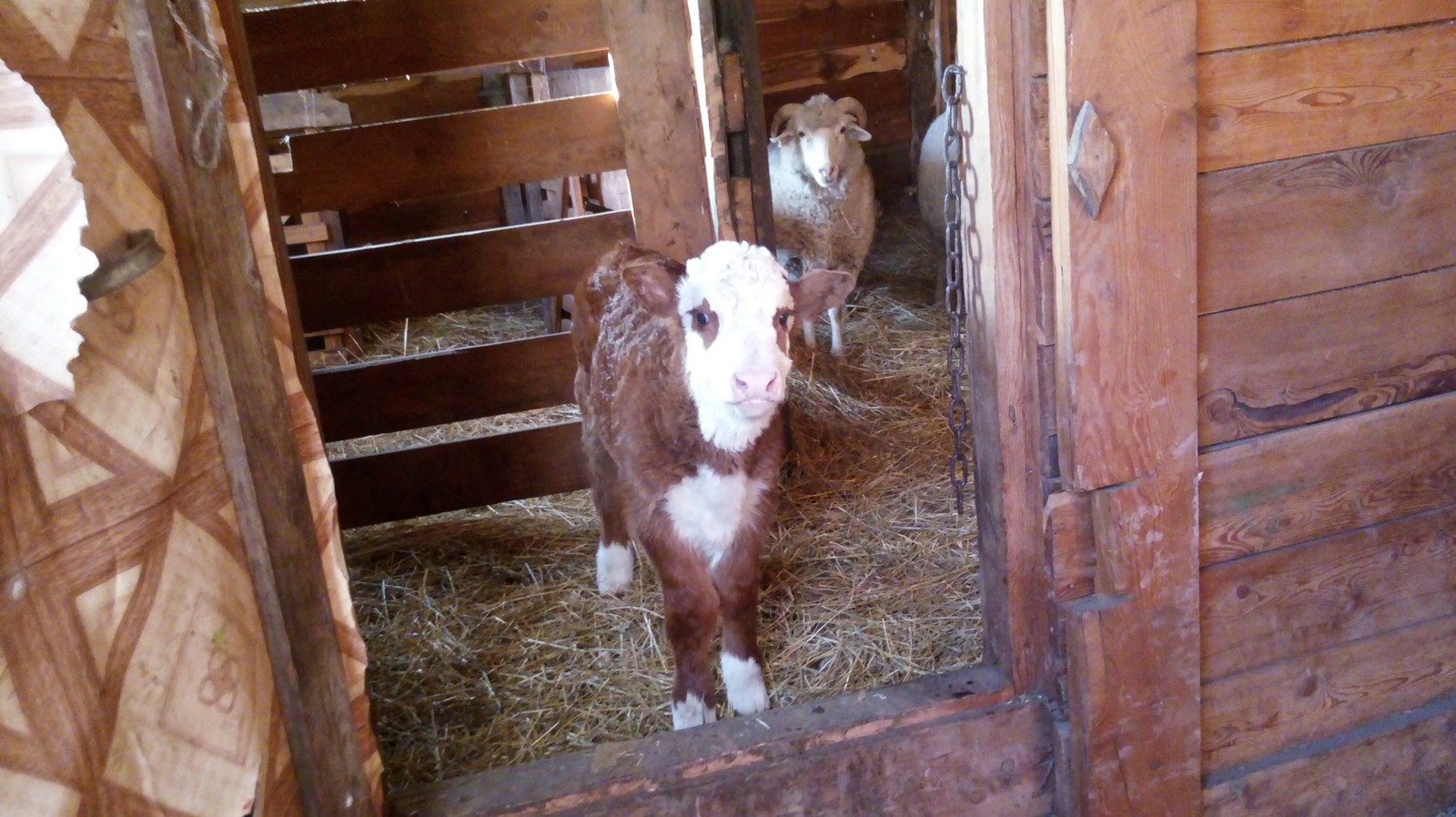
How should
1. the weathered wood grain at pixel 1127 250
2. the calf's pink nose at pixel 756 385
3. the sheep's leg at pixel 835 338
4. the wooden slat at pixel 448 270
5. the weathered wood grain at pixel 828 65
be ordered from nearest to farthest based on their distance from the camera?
the weathered wood grain at pixel 1127 250 → the calf's pink nose at pixel 756 385 → the wooden slat at pixel 448 270 → the sheep's leg at pixel 835 338 → the weathered wood grain at pixel 828 65

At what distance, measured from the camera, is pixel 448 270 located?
4.58 meters

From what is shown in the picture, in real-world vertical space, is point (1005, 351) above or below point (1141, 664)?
above

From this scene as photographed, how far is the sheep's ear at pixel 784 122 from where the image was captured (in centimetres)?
748

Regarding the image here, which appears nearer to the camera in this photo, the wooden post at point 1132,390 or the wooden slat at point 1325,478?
the wooden post at point 1132,390

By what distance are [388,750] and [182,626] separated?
1.82 m

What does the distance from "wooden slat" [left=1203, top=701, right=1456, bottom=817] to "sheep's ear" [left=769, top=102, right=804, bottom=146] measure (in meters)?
5.65

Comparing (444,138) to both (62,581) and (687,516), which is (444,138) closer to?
(687,516)

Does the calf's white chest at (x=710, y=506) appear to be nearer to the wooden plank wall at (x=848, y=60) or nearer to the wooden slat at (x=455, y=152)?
the wooden slat at (x=455, y=152)

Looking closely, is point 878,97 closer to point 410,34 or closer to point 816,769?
point 410,34

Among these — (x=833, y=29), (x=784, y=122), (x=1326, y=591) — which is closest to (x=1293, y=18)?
(x=1326, y=591)

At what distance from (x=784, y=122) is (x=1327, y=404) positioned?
222 inches

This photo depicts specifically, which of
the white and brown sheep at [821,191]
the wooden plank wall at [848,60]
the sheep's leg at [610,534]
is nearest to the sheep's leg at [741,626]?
the sheep's leg at [610,534]

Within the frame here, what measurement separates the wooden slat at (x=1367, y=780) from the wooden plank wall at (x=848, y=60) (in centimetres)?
754

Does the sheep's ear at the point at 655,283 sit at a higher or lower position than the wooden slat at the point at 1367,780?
higher
